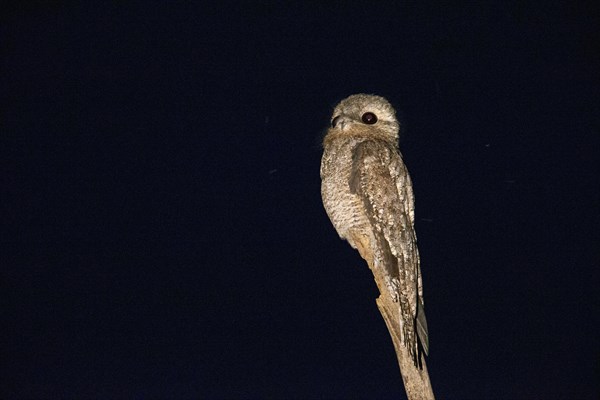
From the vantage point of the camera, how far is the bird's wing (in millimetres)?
1617

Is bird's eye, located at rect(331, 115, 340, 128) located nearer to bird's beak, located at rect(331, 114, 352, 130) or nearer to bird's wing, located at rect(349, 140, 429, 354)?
bird's beak, located at rect(331, 114, 352, 130)

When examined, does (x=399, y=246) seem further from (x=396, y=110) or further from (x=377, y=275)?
(x=396, y=110)

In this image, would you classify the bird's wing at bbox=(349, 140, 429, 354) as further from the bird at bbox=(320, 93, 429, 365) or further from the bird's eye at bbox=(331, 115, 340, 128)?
the bird's eye at bbox=(331, 115, 340, 128)

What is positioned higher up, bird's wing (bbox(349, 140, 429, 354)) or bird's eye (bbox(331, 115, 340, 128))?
bird's eye (bbox(331, 115, 340, 128))

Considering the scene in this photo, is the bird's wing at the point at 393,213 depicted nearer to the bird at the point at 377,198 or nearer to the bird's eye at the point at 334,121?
the bird at the point at 377,198

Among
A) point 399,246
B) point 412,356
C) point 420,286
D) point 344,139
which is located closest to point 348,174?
point 344,139

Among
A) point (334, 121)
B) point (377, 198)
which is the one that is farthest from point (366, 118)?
point (377, 198)

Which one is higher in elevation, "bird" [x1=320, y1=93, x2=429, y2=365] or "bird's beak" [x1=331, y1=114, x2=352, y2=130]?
"bird's beak" [x1=331, y1=114, x2=352, y2=130]

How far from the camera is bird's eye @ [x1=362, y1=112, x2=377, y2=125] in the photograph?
1.80 m

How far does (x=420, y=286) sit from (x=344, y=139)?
0.52m

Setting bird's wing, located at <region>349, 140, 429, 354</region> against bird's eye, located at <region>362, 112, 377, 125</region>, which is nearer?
bird's wing, located at <region>349, 140, 429, 354</region>

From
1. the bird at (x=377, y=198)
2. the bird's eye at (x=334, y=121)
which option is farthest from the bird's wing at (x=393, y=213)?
the bird's eye at (x=334, y=121)

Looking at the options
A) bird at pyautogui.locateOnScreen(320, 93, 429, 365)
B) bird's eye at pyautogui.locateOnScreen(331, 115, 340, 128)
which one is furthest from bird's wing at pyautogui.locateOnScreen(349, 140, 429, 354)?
bird's eye at pyautogui.locateOnScreen(331, 115, 340, 128)

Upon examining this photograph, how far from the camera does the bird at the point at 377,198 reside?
1.62 meters
